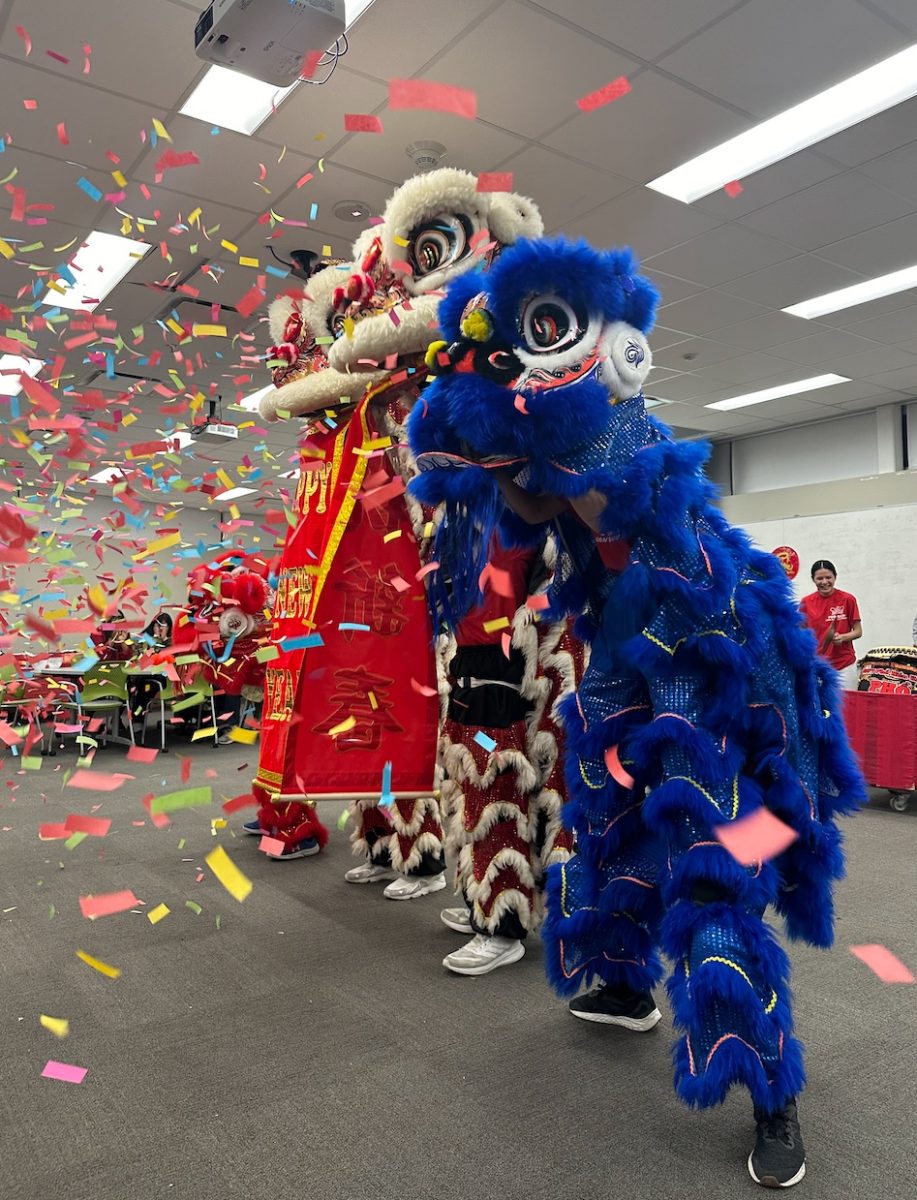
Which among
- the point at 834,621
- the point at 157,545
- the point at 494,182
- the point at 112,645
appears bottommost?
the point at 112,645

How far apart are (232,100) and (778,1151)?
3.89 meters

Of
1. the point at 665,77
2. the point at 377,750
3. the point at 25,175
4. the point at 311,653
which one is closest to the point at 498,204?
the point at 311,653

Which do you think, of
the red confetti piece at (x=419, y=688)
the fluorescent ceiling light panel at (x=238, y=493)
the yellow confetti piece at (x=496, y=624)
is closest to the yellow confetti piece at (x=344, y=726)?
the red confetti piece at (x=419, y=688)

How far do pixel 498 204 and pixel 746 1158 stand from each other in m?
2.08

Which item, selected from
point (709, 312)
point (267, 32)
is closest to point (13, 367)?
point (267, 32)

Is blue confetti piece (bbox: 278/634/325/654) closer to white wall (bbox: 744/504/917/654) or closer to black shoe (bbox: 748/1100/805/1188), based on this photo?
black shoe (bbox: 748/1100/805/1188)

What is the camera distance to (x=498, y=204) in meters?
2.17

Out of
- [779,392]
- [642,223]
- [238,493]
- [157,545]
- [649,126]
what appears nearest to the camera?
[157,545]

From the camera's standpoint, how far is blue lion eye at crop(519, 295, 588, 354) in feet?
4.33

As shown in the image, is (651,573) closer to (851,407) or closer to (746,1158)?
(746,1158)

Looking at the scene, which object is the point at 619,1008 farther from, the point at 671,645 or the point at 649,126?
the point at 649,126

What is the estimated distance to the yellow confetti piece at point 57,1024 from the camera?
1.74 metres

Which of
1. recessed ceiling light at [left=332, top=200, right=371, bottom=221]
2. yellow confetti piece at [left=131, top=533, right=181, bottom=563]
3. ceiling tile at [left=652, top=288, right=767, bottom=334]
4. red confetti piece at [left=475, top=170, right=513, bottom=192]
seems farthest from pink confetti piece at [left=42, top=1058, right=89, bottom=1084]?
ceiling tile at [left=652, top=288, right=767, bottom=334]

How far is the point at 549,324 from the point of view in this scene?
1329 mm
